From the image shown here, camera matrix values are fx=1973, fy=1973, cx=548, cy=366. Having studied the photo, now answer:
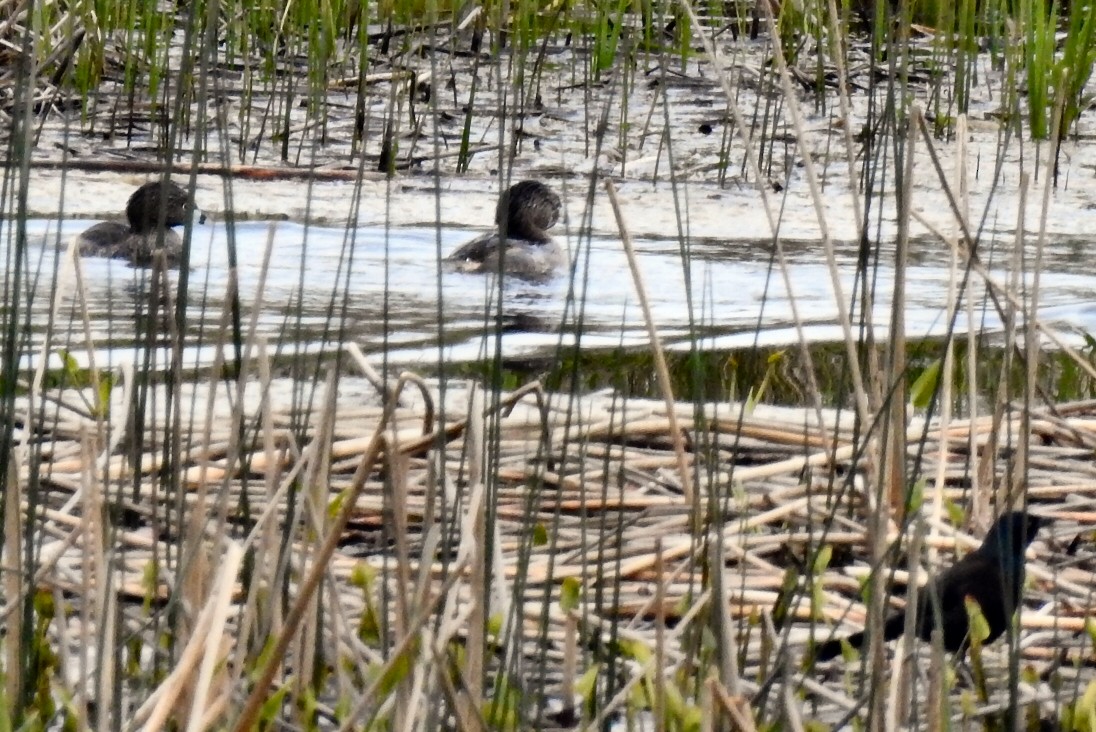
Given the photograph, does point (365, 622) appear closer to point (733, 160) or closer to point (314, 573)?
point (314, 573)

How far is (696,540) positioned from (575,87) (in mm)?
6807

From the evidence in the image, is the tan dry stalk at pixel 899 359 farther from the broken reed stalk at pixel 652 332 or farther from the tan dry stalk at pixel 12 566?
the tan dry stalk at pixel 12 566

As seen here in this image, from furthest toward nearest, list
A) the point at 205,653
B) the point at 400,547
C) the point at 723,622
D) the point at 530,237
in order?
the point at 530,237
the point at 400,547
the point at 723,622
the point at 205,653

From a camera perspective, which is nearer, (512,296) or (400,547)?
(400,547)

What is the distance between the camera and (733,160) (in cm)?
806

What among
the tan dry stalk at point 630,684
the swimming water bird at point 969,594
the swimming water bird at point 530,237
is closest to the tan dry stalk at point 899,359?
the swimming water bird at point 969,594

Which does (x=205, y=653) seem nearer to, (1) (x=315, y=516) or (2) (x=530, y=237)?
(1) (x=315, y=516)

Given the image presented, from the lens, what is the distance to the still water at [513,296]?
504cm

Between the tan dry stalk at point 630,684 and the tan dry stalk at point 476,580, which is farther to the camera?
the tan dry stalk at point 630,684

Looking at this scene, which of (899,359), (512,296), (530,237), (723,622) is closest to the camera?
(723,622)

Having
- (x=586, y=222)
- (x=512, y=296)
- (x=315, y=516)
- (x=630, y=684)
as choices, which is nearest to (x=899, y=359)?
(x=630, y=684)

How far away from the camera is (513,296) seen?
20.3ft

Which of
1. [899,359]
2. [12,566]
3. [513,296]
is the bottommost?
[513,296]

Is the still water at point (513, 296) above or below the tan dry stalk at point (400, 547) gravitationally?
below
